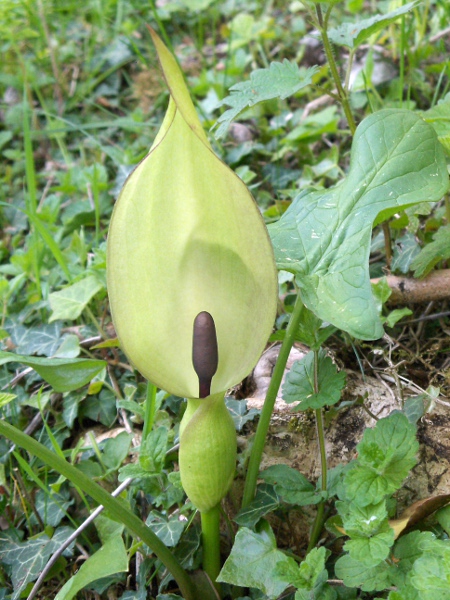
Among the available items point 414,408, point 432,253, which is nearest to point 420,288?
point 432,253

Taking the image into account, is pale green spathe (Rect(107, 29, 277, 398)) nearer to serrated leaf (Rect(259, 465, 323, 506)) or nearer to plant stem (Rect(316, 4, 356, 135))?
serrated leaf (Rect(259, 465, 323, 506))

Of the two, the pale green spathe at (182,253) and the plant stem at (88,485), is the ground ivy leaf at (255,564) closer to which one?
the plant stem at (88,485)

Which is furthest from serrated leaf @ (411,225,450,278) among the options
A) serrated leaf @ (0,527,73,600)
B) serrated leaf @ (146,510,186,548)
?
serrated leaf @ (0,527,73,600)

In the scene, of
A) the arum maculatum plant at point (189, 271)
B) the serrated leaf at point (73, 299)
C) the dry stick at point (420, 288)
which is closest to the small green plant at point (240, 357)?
the arum maculatum plant at point (189, 271)

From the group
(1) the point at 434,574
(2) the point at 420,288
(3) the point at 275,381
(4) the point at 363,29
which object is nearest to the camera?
(1) the point at 434,574

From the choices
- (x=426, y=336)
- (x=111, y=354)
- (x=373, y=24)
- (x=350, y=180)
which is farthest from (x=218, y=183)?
(x=111, y=354)

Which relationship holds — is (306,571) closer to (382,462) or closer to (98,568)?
(382,462)

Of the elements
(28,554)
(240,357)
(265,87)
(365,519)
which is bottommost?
(28,554)
